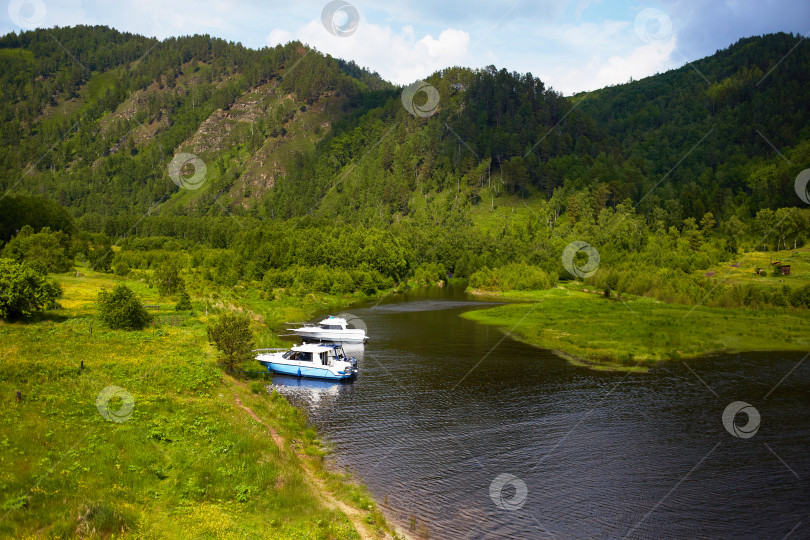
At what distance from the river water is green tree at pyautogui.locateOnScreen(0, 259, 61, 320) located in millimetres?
27533

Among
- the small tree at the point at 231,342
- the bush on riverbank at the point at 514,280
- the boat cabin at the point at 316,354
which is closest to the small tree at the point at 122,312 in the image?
the small tree at the point at 231,342

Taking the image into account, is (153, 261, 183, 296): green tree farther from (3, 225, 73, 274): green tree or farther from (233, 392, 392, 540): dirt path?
(233, 392, 392, 540): dirt path

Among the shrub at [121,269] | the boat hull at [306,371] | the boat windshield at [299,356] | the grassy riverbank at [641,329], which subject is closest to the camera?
the boat hull at [306,371]

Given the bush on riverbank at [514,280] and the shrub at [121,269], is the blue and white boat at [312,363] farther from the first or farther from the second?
the shrub at [121,269]

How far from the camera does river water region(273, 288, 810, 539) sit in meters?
25.7

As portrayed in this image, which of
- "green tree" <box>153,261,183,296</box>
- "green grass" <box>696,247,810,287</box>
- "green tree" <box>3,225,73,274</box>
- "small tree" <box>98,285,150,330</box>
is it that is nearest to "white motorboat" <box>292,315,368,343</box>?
"small tree" <box>98,285,150,330</box>

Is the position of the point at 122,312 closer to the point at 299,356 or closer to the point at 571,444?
the point at 299,356

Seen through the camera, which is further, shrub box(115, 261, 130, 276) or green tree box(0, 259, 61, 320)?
shrub box(115, 261, 130, 276)

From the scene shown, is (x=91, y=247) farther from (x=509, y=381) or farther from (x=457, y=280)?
(x=509, y=381)

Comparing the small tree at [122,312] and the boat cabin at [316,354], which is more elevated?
the small tree at [122,312]

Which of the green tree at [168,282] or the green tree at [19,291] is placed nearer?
the green tree at [19,291]

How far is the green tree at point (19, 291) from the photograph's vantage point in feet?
176

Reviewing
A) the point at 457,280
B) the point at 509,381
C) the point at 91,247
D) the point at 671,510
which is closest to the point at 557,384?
the point at 509,381

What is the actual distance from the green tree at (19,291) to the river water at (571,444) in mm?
27533
